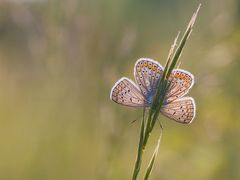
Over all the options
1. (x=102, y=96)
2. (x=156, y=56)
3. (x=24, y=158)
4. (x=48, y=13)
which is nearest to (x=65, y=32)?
(x=48, y=13)

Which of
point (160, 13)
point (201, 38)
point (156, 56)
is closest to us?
point (201, 38)

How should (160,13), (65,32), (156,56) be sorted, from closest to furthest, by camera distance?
(65,32) → (156,56) → (160,13)

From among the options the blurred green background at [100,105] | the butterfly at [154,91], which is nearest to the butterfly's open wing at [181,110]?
the butterfly at [154,91]

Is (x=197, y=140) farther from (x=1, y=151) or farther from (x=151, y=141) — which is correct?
(x=1, y=151)

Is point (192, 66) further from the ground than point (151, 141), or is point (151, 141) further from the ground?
point (192, 66)

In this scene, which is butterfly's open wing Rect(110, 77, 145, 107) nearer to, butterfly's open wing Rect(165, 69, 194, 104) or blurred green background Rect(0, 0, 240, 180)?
butterfly's open wing Rect(165, 69, 194, 104)

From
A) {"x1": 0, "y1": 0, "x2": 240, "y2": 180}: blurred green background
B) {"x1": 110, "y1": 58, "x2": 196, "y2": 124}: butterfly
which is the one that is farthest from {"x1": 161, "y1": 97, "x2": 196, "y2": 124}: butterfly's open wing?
{"x1": 0, "y1": 0, "x2": 240, "y2": 180}: blurred green background

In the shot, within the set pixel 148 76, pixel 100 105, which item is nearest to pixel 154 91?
pixel 148 76
